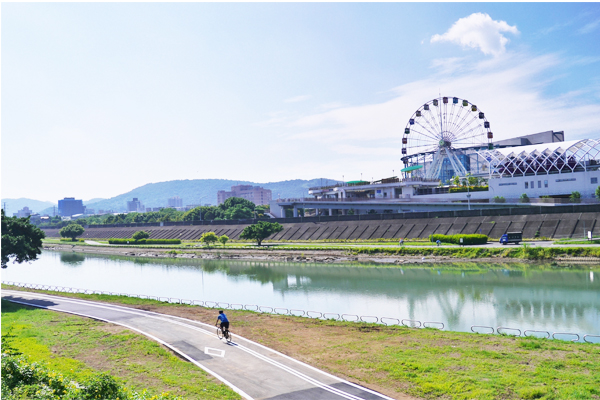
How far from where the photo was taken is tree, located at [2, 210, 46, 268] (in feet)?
122

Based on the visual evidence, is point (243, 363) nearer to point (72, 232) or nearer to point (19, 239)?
point (19, 239)

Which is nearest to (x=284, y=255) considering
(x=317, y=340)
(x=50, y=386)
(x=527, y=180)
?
(x=317, y=340)

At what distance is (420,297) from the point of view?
3412 cm

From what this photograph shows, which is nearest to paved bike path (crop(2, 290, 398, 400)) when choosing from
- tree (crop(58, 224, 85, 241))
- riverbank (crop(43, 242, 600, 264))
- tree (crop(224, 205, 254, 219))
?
riverbank (crop(43, 242, 600, 264))

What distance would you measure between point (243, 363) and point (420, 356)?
699 cm

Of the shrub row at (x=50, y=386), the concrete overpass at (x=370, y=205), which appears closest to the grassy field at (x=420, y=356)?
the shrub row at (x=50, y=386)

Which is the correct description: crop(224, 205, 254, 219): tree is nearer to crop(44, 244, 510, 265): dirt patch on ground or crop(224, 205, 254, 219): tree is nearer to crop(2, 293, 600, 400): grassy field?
crop(44, 244, 510, 265): dirt patch on ground

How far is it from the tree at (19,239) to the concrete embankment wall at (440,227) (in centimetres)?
4929

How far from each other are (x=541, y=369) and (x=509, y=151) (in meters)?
88.9

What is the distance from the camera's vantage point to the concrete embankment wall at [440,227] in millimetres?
55531

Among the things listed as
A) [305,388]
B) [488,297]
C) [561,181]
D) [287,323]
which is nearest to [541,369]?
[305,388]

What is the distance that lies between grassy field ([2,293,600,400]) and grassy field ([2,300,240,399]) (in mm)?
110

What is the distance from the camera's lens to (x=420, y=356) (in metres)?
17.4

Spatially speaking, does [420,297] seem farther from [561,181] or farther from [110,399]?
[561,181]
